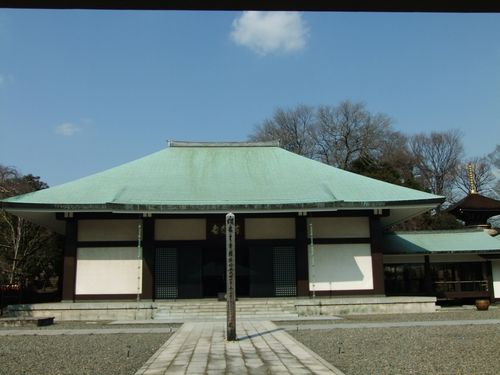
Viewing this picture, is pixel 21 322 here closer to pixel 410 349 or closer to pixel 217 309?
pixel 217 309

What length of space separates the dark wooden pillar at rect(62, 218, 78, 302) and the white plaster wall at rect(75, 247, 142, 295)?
186mm

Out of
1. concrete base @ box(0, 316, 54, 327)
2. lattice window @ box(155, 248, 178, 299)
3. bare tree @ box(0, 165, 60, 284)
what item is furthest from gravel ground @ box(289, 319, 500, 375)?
bare tree @ box(0, 165, 60, 284)

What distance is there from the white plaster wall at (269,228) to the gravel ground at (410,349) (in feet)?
25.5

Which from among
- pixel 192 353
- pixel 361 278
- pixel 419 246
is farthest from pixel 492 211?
pixel 192 353

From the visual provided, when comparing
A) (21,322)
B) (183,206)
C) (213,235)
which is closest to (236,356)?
(21,322)

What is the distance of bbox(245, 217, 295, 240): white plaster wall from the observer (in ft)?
65.4

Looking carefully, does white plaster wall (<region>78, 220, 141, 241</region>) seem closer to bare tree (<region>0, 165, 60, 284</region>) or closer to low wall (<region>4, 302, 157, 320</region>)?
low wall (<region>4, 302, 157, 320</region>)

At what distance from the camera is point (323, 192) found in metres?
20.1

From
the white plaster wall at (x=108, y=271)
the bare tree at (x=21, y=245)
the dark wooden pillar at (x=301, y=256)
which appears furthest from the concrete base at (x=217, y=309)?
the bare tree at (x=21, y=245)

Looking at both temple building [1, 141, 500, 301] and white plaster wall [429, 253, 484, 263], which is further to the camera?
white plaster wall [429, 253, 484, 263]

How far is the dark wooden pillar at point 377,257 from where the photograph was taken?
1955 cm

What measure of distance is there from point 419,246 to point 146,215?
500 inches

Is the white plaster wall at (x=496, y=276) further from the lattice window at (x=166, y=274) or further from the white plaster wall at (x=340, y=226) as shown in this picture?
the lattice window at (x=166, y=274)

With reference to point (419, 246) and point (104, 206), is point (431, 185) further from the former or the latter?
point (104, 206)
